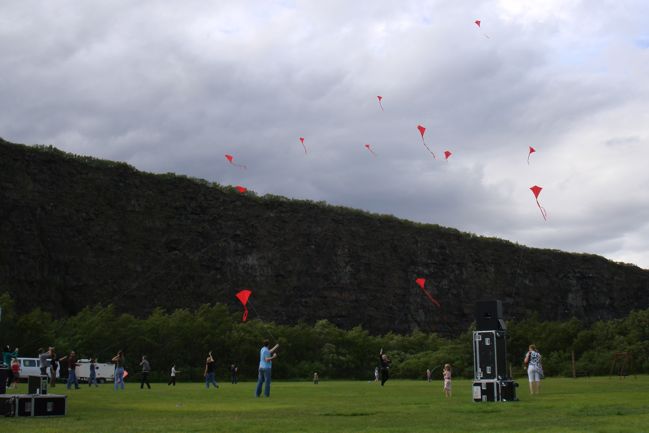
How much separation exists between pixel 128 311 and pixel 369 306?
23.1m

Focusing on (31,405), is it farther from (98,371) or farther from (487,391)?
(98,371)

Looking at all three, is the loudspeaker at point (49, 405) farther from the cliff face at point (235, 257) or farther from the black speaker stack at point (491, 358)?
the cliff face at point (235, 257)

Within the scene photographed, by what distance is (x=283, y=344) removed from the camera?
188ft

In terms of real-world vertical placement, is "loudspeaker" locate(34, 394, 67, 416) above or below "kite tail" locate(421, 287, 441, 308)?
below

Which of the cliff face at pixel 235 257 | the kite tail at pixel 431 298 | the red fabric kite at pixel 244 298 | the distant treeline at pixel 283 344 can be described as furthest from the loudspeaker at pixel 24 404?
the kite tail at pixel 431 298

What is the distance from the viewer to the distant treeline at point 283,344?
4975 centimetres

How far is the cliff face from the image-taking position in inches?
2462

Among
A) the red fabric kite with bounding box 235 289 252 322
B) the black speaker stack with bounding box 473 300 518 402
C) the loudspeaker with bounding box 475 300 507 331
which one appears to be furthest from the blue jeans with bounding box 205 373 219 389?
the red fabric kite with bounding box 235 289 252 322

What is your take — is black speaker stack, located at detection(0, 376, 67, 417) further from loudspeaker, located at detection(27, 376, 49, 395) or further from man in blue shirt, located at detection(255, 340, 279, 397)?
man in blue shirt, located at detection(255, 340, 279, 397)

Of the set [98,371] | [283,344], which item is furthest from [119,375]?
[283,344]

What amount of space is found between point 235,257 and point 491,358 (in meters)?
52.8

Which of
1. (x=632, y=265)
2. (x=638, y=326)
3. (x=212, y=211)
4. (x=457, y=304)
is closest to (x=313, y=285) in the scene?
(x=212, y=211)

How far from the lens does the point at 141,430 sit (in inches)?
492

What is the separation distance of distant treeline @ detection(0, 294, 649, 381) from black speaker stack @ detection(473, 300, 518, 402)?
30.5 metres
